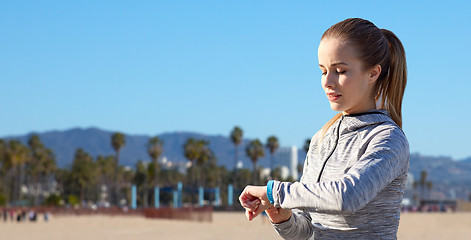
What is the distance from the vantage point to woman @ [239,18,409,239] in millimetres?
1641

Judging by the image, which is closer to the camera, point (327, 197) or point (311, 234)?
point (327, 197)

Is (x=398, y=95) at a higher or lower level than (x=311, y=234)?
higher

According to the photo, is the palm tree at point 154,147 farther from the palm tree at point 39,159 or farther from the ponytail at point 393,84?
the ponytail at point 393,84

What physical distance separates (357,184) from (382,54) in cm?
42

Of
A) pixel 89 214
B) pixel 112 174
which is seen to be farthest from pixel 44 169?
pixel 89 214

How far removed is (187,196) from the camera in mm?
166625

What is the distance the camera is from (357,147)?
5.83 feet

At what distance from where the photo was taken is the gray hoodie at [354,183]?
5.26 ft

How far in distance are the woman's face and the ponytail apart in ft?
0.23

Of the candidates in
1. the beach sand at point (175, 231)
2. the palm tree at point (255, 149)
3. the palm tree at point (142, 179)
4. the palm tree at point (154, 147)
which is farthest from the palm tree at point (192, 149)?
the beach sand at point (175, 231)

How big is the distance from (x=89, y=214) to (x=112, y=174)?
87.6 meters

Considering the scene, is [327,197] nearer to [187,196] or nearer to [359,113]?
[359,113]

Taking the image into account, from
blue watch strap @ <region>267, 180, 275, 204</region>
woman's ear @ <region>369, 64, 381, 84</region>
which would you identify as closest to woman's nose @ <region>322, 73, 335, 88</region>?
woman's ear @ <region>369, 64, 381, 84</region>

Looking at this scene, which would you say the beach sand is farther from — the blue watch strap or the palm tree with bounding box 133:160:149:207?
the palm tree with bounding box 133:160:149:207
